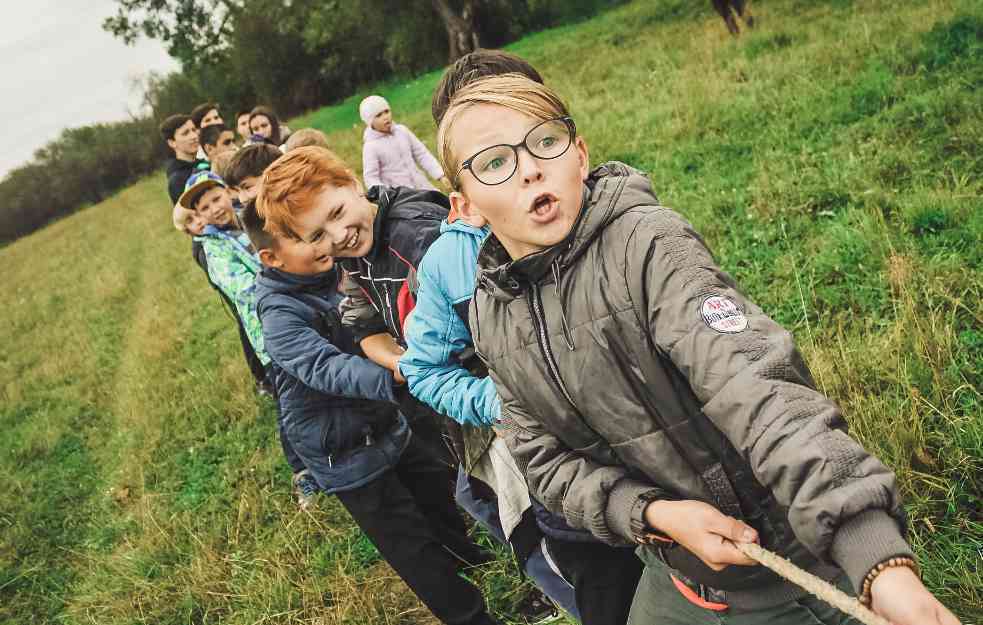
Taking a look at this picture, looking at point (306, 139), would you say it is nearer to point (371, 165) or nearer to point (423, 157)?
point (371, 165)

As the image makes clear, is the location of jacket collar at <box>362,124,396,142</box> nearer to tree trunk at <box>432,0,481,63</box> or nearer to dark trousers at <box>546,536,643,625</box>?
dark trousers at <box>546,536,643,625</box>

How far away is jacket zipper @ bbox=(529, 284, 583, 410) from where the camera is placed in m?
1.40

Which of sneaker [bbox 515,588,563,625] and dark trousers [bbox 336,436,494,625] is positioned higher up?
dark trousers [bbox 336,436,494,625]

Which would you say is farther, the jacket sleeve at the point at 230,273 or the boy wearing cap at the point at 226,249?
the boy wearing cap at the point at 226,249

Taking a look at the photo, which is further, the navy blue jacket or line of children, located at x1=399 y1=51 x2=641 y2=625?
the navy blue jacket

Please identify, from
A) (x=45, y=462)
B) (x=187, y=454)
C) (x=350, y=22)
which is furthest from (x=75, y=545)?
(x=350, y=22)

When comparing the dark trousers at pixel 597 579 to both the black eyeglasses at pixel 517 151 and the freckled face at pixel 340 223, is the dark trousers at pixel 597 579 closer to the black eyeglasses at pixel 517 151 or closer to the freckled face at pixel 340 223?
the black eyeglasses at pixel 517 151

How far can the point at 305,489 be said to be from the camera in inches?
165

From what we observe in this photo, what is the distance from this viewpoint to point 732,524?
3.57 ft

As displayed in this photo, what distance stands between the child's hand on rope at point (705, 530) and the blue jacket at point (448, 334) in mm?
796

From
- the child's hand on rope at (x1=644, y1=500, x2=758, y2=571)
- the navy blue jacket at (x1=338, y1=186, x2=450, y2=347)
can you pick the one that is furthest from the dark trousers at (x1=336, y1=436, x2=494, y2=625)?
the child's hand on rope at (x1=644, y1=500, x2=758, y2=571)

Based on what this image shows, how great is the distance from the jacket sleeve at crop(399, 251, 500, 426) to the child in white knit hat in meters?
4.00

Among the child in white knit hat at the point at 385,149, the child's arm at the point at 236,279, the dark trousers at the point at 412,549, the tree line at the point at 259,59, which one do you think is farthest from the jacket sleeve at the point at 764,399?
the tree line at the point at 259,59

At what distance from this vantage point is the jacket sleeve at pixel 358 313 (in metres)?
2.57
